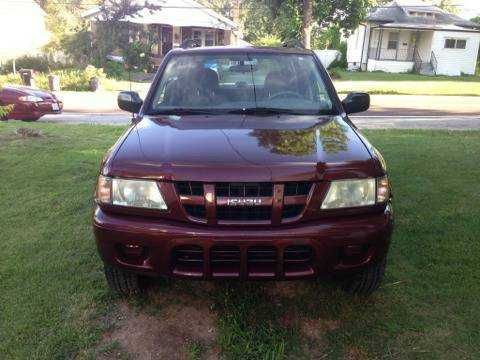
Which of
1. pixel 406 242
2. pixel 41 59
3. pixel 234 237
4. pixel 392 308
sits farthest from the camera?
pixel 41 59

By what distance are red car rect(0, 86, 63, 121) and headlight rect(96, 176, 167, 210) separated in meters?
9.95

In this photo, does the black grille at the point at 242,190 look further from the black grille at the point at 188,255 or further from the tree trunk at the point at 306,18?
the tree trunk at the point at 306,18

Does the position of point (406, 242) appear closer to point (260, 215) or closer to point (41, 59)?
point (260, 215)

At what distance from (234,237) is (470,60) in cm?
3601

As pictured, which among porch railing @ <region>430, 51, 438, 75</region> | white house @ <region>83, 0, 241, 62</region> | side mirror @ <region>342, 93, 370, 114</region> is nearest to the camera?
side mirror @ <region>342, 93, 370, 114</region>

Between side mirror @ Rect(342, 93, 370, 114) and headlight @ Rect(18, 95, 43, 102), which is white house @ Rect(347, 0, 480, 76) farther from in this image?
side mirror @ Rect(342, 93, 370, 114)

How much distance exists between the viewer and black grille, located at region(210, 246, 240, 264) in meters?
2.61

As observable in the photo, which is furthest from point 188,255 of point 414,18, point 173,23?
point 414,18

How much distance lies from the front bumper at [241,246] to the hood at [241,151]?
0.27 m

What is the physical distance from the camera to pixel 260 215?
2643 millimetres

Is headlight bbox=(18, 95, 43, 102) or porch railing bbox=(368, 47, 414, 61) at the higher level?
porch railing bbox=(368, 47, 414, 61)

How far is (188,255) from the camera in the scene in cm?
270

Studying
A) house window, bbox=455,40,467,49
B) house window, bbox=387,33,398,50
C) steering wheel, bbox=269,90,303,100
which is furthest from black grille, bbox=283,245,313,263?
house window, bbox=455,40,467,49

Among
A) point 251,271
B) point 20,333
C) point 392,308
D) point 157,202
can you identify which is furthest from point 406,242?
point 20,333
